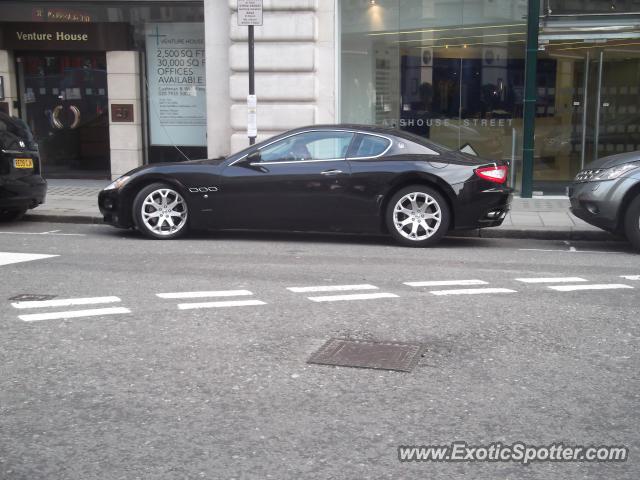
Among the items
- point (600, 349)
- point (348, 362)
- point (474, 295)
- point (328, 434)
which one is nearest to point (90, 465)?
point (328, 434)

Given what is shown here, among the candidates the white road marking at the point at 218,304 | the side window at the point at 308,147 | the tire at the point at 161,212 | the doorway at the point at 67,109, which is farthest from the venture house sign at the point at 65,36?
the white road marking at the point at 218,304

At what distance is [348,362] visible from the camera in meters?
5.43

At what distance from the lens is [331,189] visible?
33.1 feet

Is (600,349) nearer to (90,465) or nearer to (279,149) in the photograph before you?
(90,465)

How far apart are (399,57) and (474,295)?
9223 millimetres

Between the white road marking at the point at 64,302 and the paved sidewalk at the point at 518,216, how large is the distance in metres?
5.27

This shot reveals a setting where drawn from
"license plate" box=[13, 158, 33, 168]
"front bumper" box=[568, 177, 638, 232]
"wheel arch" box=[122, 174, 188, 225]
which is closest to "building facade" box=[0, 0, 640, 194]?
"license plate" box=[13, 158, 33, 168]

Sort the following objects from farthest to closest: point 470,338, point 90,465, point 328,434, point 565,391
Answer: point 470,338, point 565,391, point 328,434, point 90,465

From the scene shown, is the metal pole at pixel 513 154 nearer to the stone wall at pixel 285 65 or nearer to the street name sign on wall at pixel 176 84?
the stone wall at pixel 285 65

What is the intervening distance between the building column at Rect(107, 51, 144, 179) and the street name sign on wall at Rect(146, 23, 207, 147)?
0.34 m

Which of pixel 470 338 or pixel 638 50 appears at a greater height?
pixel 638 50

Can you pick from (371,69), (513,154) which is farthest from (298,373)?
(371,69)

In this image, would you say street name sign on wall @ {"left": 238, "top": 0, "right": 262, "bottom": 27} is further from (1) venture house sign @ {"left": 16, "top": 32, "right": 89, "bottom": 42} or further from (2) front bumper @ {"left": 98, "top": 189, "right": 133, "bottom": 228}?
(1) venture house sign @ {"left": 16, "top": 32, "right": 89, "bottom": 42}

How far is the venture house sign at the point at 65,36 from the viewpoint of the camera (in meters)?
16.4
